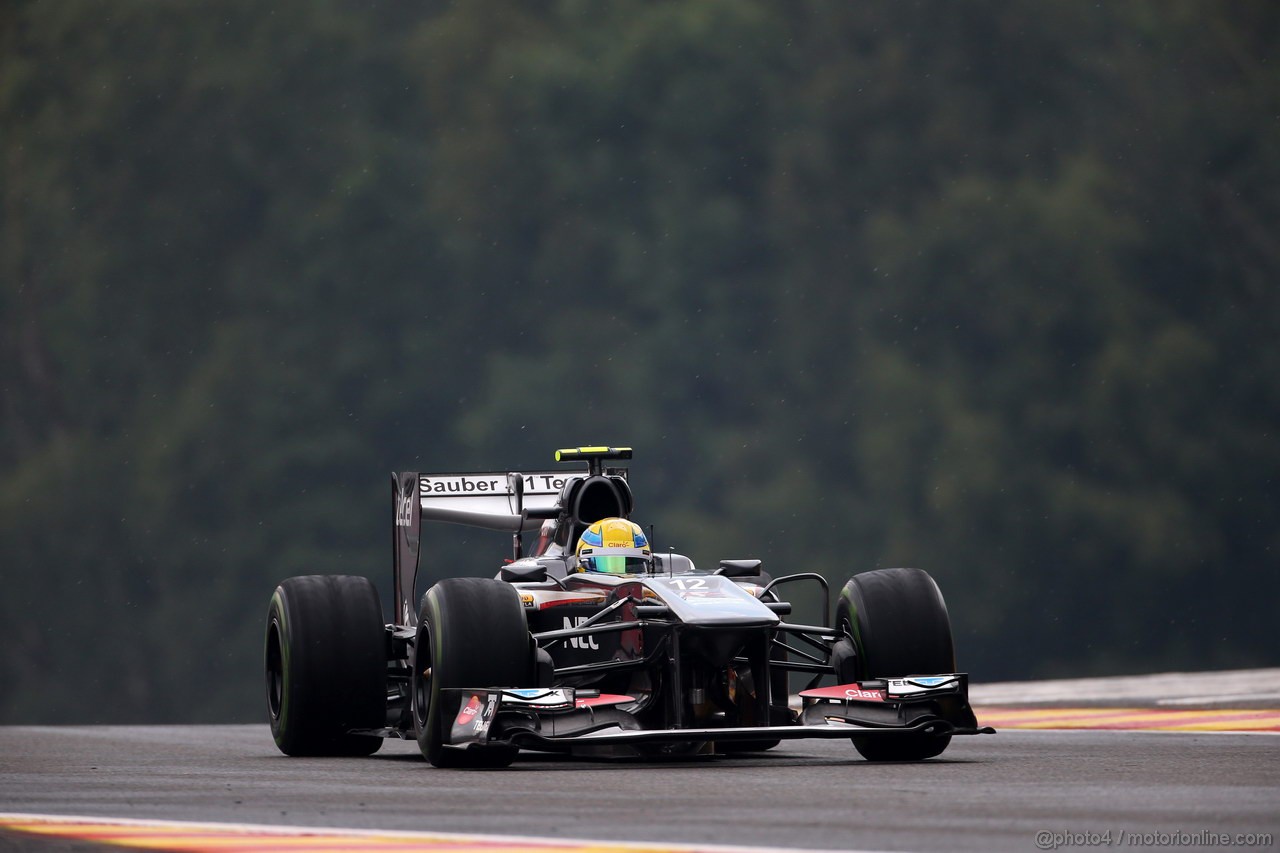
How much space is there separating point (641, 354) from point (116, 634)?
16.4 m

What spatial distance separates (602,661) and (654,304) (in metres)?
46.9

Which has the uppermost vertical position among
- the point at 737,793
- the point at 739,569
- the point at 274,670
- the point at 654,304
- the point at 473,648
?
the point at 654,304

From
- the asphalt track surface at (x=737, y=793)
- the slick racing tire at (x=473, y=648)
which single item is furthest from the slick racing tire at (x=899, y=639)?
the slick racing tire at (x=473, y=648)

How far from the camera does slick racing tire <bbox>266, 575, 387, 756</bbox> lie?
1706cm

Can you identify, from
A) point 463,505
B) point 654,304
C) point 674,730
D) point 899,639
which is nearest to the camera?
point 674,730

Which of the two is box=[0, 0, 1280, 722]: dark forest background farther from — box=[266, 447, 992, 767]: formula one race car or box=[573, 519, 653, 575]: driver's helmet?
box=[573, 519, 653, 575]: driver's helmet

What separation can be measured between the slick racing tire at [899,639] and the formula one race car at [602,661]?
12 millimetres

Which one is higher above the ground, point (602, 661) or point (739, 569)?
point (739, 569)

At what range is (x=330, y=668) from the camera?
17.1 metres

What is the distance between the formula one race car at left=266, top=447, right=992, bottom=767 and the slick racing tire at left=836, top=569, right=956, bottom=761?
0.04 feet

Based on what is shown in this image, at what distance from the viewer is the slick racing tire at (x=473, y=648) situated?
14.6m

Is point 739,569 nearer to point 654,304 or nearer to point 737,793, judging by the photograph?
point 737,793

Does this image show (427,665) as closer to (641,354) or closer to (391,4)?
(641,354)

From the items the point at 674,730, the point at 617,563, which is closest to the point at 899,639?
the point at 674,730
